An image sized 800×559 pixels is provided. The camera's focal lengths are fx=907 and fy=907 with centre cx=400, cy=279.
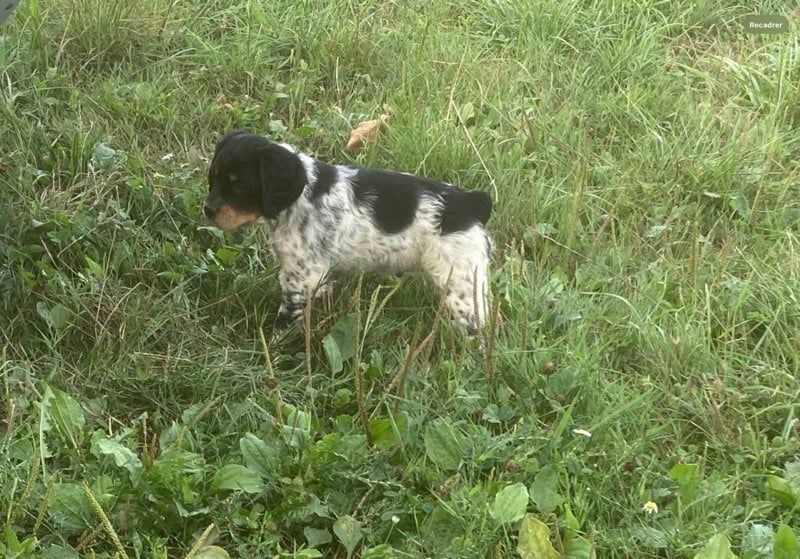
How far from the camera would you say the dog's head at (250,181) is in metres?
3.44

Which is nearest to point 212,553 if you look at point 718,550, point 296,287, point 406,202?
point 296,287

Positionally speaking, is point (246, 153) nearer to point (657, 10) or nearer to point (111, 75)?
point (111, 75)

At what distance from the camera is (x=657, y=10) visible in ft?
18.3

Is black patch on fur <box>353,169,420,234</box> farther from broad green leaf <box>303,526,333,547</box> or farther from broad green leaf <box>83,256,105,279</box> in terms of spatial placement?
broad green leaf <box>303,526,333,547</box>

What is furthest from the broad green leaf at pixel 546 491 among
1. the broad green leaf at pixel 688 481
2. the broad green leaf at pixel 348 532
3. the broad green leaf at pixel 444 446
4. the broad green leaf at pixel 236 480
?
the broad green leaf at pixel 236 480

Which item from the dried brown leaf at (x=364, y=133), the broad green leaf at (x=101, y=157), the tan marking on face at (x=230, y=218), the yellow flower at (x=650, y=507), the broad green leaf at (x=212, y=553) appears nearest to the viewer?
the broad green leaf at (x=212, y=553)

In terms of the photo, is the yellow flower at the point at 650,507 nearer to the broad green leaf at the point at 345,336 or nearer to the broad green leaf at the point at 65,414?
the broad green leaf at the point at 345,336

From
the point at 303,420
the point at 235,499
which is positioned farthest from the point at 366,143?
the point at 235,499

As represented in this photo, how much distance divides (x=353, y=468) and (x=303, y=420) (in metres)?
0.25

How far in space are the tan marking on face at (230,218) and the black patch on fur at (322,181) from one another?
0.86ft

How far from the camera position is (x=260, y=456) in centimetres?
282

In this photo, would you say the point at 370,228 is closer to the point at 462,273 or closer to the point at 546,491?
the point at 462,273

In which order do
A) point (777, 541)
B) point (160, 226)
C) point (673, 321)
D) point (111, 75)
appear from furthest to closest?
point (111, 75), point (160, 226), point (673, 321), point (777, 541)

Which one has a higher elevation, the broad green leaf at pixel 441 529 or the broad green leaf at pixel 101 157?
the broad green leaf at pixel 101 157
